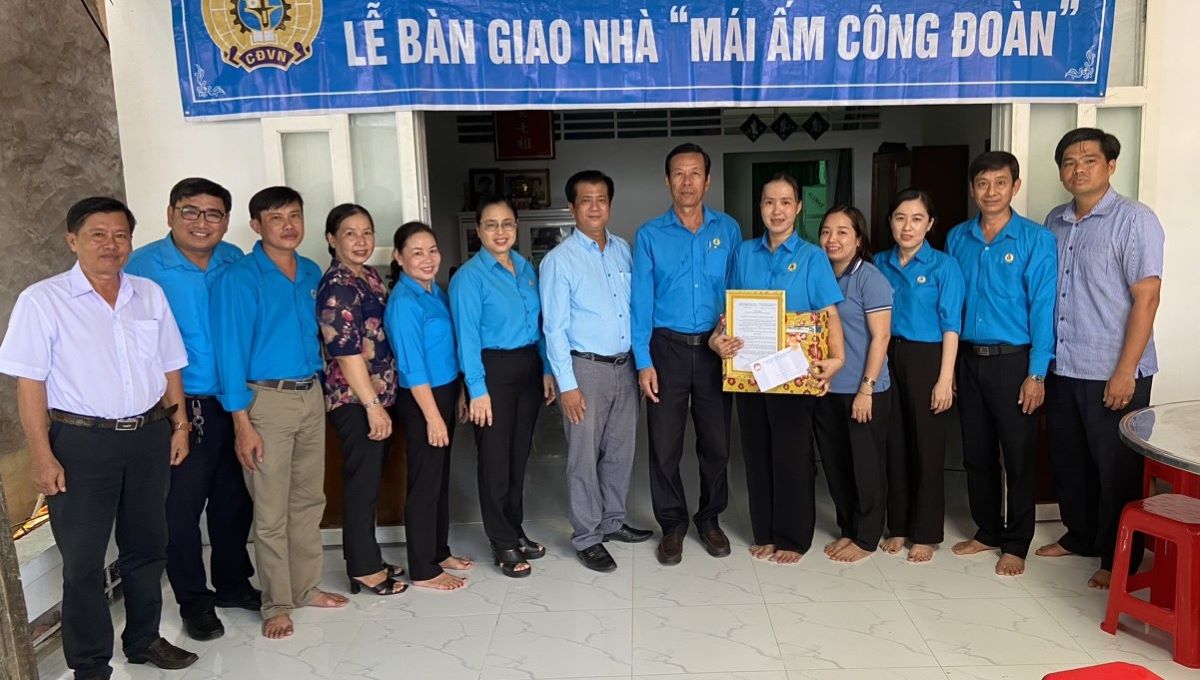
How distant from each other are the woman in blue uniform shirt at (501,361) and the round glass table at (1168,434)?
2.17m

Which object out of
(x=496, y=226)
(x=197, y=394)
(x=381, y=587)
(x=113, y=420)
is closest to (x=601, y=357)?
(x=496, y=226)

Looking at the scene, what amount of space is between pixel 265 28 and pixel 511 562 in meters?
2.53

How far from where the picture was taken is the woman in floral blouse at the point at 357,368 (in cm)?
311

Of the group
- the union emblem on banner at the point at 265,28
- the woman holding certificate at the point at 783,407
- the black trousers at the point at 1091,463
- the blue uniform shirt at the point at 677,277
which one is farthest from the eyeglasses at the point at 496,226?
the black trousers at the point at 1091,463

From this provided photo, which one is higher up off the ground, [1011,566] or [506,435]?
[506,435]

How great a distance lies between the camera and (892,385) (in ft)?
11.7

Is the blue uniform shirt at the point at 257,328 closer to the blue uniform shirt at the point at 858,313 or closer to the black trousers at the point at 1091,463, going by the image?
the blue uniform shirt at the point at 858,313

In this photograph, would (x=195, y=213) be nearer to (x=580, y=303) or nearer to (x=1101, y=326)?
(x=580, y=303)

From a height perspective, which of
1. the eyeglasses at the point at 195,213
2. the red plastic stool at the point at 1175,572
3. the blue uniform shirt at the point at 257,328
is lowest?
the red plastic stool at the point at 1175,572

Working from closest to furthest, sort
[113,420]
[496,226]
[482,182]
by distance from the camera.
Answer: [113,420] → [496,226] → [482,182]

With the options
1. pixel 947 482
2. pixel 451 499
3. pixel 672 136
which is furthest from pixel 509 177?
pixel 947 482

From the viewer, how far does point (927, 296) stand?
11.1ft

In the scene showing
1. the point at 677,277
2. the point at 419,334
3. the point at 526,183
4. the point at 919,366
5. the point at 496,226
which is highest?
the point at 526,183

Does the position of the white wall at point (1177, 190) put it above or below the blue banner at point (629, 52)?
below
